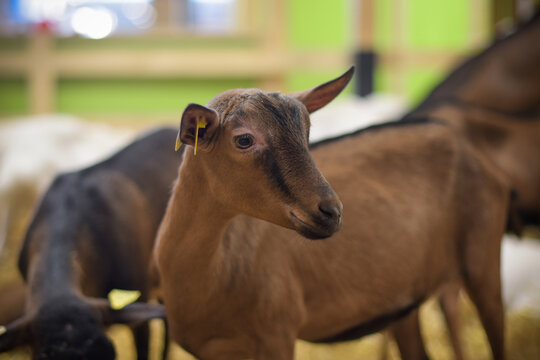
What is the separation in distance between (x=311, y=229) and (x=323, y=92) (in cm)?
42

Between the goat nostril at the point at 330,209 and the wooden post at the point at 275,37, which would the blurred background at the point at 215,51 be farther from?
the goat nostril at the point at 330,209

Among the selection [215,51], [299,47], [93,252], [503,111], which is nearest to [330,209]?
[93,252]

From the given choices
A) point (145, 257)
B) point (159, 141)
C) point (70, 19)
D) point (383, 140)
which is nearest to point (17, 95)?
point (70, 19)

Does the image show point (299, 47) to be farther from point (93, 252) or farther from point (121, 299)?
point (121, 299)

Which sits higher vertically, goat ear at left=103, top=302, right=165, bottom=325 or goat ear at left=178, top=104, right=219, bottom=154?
goat ear at left=178, top=104, right=219, bottom=154

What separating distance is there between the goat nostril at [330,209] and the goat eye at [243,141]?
230mm

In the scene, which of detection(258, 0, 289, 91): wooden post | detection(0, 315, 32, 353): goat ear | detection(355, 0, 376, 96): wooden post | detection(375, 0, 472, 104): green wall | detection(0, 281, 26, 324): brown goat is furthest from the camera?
detection(375, 0, 472, 104): green wall

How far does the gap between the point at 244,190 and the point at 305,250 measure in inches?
17.8

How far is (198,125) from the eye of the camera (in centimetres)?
118

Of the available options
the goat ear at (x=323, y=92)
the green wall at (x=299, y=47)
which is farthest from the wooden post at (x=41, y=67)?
the goat ear at (x=323, y=92)

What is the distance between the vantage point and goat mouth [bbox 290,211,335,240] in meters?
1.18

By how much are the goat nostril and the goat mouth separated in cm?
3

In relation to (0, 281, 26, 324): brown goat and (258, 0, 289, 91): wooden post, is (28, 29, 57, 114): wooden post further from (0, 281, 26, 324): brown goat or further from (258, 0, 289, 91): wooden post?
(0, 281, 26, 324): brown goat

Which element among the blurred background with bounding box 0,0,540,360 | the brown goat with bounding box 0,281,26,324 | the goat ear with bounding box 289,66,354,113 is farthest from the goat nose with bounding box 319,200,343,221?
the blurred background with bounding box 0,0,540,360
